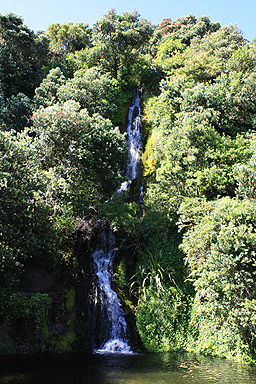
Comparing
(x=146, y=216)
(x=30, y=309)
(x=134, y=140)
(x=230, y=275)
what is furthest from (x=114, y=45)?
(x=230, y=275)

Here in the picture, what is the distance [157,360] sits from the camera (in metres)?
10.1

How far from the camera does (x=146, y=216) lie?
1545cm

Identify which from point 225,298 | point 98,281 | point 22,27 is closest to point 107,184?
point 98,281

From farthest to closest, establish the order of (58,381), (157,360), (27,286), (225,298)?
1. (27,286)
2. (157,360)
3. (225,298)
4. (58,381)

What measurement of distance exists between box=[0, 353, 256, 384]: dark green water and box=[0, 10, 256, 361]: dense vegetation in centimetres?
113

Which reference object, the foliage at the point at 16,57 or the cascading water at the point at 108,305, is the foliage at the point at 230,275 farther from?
the foliage at the point at 16,57

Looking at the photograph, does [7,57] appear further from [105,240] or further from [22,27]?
[105,240]

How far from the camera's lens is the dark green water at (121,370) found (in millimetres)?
7613

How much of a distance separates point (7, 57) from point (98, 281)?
20.5 meters

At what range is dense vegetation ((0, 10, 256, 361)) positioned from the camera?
33.3 feet

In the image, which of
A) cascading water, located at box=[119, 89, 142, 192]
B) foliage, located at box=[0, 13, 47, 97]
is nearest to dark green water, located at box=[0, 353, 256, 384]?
cascading water, located at box=[119, 89, 142, 192]

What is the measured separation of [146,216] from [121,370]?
26.6 ft

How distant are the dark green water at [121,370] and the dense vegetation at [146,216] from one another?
44.4 inches

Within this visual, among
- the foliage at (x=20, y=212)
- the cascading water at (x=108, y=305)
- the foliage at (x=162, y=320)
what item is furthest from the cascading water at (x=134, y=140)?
the foliage at (x=162, y=320)
